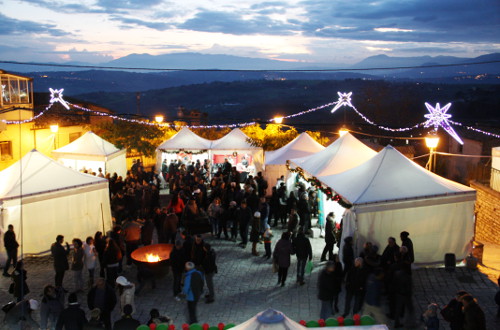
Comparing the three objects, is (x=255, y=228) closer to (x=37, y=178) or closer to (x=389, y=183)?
(x=389, y=183)

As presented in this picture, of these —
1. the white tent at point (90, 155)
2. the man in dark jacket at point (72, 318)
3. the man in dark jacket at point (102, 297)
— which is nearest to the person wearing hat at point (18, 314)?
the man in dark jacket at point (72, 318)

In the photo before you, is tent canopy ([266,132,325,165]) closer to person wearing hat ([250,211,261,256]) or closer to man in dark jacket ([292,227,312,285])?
person wearing hat ([250,211,261,256])

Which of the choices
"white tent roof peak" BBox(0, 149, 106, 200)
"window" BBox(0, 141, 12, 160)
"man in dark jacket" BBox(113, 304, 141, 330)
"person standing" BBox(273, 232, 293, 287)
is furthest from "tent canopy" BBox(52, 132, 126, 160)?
"man in dark jacket" BBox(113, 304, 141, 330)

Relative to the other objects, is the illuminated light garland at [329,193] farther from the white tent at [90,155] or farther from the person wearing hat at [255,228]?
the white tent at [90,155]

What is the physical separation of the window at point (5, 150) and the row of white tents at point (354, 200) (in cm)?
1095

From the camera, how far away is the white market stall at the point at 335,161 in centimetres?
1261

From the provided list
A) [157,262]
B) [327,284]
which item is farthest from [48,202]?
[327,284]

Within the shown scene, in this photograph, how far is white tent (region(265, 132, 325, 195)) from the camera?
Result: 16609 mm

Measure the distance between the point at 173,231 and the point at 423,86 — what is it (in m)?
83.9

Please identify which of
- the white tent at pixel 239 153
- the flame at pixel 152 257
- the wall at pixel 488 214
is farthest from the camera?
the white tent at pixel 239 153

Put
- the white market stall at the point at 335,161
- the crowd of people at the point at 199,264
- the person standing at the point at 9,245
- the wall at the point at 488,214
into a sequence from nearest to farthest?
the crowd of people at the point at 199,264 < the person standing at the point at 9,245 < the white market stall at the point at 335,161 < the wall at the point at 488,214

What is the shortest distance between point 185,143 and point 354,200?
36.7 feet

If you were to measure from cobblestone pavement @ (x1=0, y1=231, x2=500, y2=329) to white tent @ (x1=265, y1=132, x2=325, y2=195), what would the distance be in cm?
620

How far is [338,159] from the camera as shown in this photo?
43.2 feet
